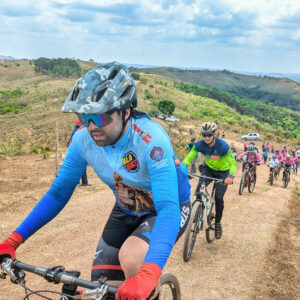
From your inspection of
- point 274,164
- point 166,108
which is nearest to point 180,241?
point 274,164

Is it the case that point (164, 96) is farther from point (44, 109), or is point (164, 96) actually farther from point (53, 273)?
point (53, 273)

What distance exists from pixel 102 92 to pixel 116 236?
1.33m

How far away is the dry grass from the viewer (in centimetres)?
562

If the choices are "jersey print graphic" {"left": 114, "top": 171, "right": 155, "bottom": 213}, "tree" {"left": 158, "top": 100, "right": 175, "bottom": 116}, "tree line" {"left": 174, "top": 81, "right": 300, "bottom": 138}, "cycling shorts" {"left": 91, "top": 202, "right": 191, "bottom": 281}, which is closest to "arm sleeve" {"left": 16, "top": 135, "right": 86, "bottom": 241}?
"jersey print graphic" {"left": 114, "top": 171, "right": 155, "bottom": 213}

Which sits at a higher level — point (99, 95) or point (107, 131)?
point (99, 95)

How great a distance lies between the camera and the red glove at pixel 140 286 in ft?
6.19

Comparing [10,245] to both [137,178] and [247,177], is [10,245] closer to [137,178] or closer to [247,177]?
[137,178]

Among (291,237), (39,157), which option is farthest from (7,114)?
(291,237)

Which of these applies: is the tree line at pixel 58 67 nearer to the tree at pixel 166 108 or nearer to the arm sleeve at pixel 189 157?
the tree at pixel 166 108

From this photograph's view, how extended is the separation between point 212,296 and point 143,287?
3.94 metres

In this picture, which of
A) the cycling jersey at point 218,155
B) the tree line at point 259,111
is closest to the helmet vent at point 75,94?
the cycling jersey at point 218,155

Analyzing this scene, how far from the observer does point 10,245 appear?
8.27 ft

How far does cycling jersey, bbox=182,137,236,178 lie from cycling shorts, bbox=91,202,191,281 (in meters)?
4.15

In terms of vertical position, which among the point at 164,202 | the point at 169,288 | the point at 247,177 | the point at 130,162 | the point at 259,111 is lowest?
the point at 259,111
